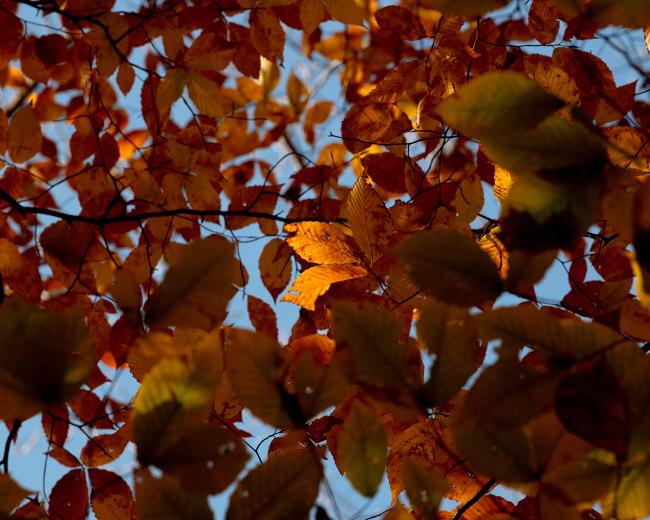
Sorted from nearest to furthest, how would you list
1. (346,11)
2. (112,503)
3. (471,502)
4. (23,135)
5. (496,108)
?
(496,108)
(471,502)
(112,503)
(346,11)
(23,135)

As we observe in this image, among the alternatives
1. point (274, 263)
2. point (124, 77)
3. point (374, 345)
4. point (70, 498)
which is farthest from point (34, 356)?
point (124, 77)

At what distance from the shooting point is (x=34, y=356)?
0.43 meters

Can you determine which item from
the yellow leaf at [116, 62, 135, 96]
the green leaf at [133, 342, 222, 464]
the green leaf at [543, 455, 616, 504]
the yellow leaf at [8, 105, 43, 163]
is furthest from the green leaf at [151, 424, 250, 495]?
the yellow leaf at [116, 62, 135, 96]

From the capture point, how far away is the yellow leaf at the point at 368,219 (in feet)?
3.30

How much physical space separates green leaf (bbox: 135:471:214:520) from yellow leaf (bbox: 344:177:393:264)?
0.62 m

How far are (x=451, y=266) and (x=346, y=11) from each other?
2.98 ft

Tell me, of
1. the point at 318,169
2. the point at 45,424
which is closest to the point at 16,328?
the point at 45,424

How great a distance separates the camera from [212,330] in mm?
463

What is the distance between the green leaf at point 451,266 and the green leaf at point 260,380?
0.12 metres

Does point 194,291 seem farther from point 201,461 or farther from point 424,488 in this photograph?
point 424,488

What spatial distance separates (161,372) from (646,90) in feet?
3.62

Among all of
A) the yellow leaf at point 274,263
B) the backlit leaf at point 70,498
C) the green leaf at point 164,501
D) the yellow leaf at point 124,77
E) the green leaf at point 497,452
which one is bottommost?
the green leaf at point 497,452

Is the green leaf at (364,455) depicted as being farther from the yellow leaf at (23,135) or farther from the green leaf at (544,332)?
the yellow leaf at (23,135)

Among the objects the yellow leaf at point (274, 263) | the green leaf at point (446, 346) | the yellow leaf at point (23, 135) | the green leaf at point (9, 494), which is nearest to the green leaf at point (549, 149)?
the green leaf at point (446, 346)
